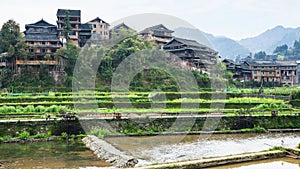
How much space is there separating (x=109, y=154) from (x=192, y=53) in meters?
47.4

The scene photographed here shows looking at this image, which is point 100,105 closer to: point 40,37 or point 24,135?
point 24,135

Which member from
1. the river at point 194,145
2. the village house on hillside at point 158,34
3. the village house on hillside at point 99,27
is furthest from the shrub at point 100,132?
the village house on hillside at point 99,27

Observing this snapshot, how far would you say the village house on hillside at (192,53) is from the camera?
211ft

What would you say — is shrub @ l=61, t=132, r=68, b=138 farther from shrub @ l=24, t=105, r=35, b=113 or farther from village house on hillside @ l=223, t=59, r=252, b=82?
village house on hillside @ l=223, t=59, r=252, b=82

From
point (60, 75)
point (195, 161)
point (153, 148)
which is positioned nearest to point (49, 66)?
point (60, 75)

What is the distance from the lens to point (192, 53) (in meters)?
64.9

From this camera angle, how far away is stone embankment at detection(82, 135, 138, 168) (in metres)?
17.5

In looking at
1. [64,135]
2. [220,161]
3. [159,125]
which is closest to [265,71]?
[159,125]

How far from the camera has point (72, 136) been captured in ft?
82.8

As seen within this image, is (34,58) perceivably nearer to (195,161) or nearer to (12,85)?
(12,85)

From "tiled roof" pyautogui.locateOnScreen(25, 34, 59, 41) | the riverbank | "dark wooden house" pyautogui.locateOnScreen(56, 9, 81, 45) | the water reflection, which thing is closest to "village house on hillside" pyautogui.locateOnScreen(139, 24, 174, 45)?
"dark wooden house" pyautogui.locateOnScreen(56, 9, 81, 45)

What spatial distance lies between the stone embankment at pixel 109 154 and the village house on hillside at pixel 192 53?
42380 millimetres

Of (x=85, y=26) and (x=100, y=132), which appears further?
(x=85, y=26)

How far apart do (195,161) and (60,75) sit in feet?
131
